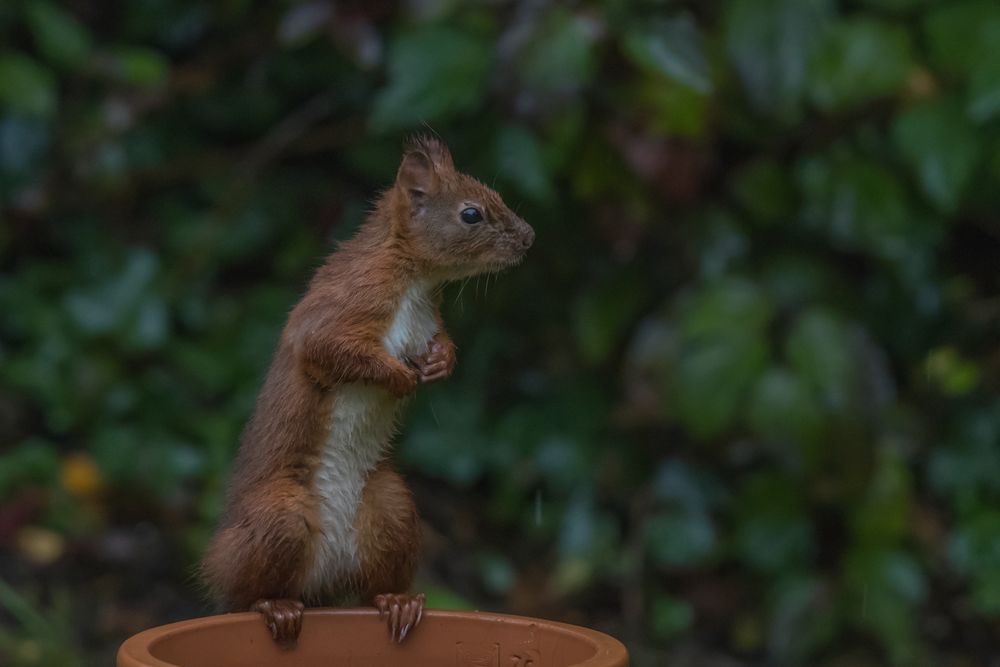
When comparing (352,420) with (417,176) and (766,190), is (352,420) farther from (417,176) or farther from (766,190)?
(766,190)

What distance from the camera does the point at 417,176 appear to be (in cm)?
194

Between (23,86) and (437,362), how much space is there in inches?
111

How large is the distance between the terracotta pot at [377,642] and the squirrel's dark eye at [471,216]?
542mm

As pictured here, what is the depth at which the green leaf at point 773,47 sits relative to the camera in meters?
3.59

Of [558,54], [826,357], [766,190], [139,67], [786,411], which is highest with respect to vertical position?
[139,67]

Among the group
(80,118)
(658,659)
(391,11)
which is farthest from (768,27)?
(80,118)

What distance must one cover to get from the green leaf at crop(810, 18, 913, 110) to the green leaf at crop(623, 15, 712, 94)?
35cm

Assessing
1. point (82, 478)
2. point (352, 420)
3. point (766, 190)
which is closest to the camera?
point (352, 420)

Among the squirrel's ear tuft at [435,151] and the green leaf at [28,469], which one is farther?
the green leaf at [28,469]

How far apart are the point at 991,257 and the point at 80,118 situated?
296 cm

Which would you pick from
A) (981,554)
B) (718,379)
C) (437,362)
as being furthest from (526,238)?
(981,554)

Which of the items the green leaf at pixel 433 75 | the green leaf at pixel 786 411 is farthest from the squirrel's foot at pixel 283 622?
the green leaf at pixel 786 411

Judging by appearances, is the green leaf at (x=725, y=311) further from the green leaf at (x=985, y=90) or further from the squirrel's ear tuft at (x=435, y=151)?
the squirrel's ear tuft at (x=435, y=151)

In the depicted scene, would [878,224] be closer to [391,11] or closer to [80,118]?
[391,11]
